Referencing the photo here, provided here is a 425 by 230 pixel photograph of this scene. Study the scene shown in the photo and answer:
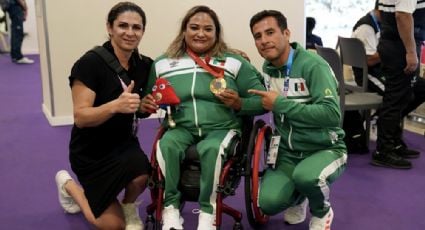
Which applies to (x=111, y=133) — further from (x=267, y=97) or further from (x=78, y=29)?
(x=78, y=29)

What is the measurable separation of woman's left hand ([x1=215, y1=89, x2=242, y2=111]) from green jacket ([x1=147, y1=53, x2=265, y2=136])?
28 mm

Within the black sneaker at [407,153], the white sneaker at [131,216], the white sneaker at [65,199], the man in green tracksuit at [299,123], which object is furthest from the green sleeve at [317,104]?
the black sneaker at [407,153]

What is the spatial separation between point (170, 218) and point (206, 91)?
0.57m

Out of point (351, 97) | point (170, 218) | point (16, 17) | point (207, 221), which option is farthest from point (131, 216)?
point (16, 17)

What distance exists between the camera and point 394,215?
2557 millimetres

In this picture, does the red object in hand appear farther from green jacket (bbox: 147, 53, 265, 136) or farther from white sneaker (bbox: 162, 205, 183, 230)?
white sneaker (bbox: 162, 205, 183, 230)

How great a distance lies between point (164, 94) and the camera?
216cm

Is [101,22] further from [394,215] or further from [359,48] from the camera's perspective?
[394,215]

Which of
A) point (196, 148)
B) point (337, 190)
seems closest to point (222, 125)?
point (196, 148)

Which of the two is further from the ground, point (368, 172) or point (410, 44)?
point (410, 44)

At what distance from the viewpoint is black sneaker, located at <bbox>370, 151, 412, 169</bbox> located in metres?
3.26

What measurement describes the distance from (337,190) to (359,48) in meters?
1.14

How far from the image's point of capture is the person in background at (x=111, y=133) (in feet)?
6.96

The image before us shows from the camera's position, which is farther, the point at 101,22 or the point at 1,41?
the point at 1,41
